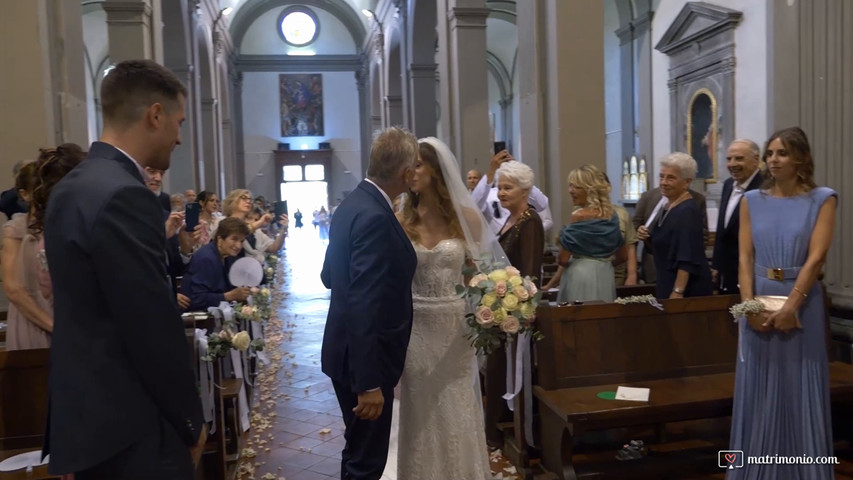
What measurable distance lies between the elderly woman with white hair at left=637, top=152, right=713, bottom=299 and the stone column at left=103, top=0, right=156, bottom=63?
7.29 meters

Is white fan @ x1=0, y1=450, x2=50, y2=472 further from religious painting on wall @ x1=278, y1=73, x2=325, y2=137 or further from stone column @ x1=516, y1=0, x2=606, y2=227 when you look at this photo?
religious painting on wall @ x1=278, y1=73, x2=325, y2=137

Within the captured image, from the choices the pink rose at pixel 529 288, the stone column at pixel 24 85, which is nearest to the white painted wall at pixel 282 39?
the stone column at pixel 24 85

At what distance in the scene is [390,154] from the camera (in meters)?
2.62

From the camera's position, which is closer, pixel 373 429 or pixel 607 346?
pixel 373 429

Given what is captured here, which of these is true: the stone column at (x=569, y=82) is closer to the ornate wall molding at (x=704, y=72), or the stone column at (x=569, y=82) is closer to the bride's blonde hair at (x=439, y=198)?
the bride's blonde hair at (x=439, y=198)

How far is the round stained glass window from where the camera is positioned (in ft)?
87.7

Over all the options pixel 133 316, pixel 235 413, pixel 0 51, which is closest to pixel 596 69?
pixel 235 413

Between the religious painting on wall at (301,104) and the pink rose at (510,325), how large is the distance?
25700mm

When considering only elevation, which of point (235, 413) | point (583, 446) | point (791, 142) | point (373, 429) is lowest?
point (583, 446)

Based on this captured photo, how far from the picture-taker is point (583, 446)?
4160 millimetres

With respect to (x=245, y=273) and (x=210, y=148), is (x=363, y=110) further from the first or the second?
(x=245, y=273)

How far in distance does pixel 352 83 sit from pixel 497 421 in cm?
2519

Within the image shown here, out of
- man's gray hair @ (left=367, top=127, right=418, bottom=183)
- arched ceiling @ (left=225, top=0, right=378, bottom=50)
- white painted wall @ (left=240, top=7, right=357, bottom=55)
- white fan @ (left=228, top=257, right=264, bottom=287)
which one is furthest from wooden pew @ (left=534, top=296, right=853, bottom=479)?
white painted wall @ (left=240, top=7, right=357, bottom=55)

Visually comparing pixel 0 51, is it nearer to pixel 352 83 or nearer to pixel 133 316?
pixel 133 316
